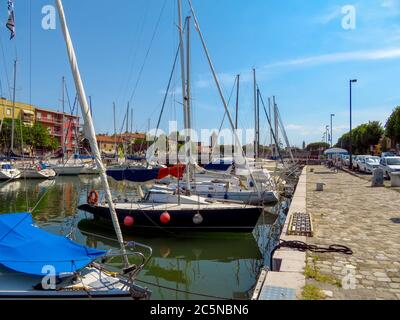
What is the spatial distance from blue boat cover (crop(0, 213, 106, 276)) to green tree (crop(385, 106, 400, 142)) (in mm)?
55989

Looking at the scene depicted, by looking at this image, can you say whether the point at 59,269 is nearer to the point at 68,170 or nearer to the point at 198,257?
the point at 198,257

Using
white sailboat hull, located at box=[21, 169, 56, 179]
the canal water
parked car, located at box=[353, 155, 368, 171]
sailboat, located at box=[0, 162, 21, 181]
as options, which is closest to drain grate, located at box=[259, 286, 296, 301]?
the canal water

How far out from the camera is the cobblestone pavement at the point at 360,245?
6.35 m

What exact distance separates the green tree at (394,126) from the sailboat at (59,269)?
5566 cm

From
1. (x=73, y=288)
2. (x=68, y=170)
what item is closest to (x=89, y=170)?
(x=68, y=170)

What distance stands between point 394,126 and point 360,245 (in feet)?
172

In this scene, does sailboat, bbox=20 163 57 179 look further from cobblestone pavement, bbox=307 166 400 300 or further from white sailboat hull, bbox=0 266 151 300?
white sailboat hull, bbox=0 266 151 300

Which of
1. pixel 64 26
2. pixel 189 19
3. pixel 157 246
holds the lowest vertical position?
pixel 157 246
